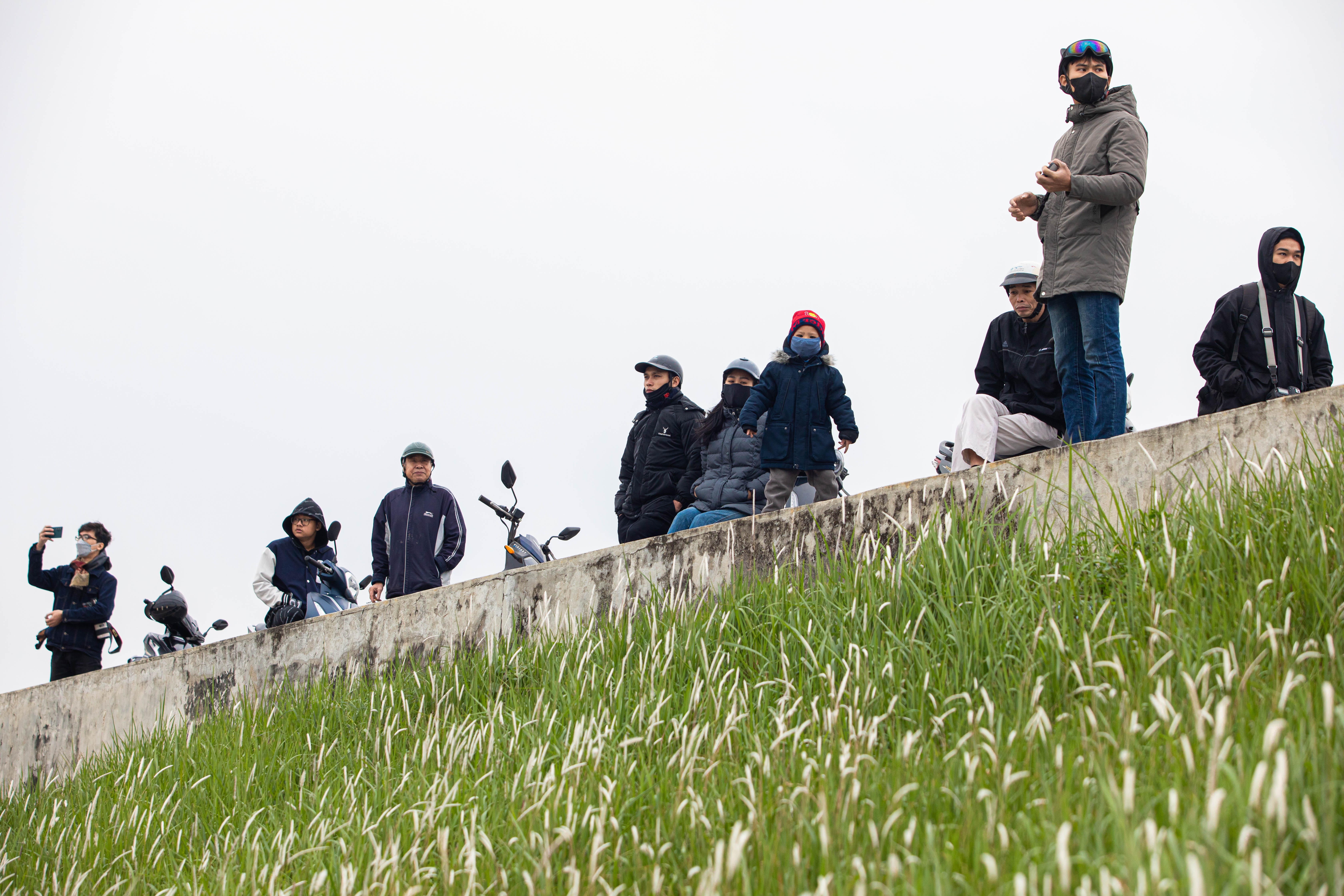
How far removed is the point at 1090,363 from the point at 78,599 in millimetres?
8359

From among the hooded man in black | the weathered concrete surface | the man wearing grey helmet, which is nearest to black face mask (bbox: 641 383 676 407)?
the man wearing grey helmet

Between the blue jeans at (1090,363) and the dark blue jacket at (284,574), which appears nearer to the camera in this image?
the blue jeans at (1090,363)

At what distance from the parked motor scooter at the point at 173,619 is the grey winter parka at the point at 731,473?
16.0ft

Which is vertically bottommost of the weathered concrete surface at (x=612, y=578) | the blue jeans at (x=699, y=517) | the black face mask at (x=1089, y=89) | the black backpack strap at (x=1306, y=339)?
the weathered concrete surface at (x=612, y=578)

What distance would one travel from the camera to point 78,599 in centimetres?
967

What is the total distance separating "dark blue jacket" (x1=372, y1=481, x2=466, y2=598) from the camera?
8.14 meters

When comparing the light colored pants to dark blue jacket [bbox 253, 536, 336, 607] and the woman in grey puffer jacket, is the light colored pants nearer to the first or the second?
the woman in grey puffer jacket

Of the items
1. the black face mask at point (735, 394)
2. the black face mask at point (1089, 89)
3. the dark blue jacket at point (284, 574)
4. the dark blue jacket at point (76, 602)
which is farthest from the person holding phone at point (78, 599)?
the black face mask at point (1089, 89)

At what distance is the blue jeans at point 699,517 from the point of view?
7.21 m

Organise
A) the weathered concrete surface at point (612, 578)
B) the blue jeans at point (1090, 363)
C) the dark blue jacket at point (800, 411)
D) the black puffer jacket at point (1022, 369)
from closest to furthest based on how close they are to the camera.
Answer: the weathered concrete surface at point (612, 578) → the blue jeans at point (1090, 363) → the black puffer jacket at point (1022, 369) → the dark blue jacket at point (800, 411)

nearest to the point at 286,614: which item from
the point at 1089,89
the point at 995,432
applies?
the point at 995,432

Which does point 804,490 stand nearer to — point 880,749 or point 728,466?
point 728,466

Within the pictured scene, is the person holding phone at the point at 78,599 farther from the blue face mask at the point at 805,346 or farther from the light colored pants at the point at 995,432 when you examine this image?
the light colored pants at the point at 995,432

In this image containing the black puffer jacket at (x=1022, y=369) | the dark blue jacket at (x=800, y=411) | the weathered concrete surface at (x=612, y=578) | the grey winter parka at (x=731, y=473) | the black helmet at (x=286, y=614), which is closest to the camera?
the weathered concrete surface at (x=612, y=578)
